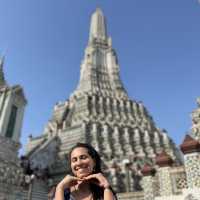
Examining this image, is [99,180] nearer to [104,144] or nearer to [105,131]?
[104,144]

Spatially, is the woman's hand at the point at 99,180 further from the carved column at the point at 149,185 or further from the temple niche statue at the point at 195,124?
the temple niche statue at the point at 195,124

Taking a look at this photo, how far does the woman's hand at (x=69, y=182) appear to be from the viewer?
196cm

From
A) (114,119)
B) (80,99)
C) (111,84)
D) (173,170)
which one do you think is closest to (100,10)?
(111,84)

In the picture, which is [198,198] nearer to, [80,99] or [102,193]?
[102,193]

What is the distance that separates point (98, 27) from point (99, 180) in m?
68.4

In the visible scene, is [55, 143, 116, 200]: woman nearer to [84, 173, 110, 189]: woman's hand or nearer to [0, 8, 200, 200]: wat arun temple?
[84, 173, 110, 189]: woman's hand

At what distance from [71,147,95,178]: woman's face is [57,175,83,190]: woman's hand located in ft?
0.20

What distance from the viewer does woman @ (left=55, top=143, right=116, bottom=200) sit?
6.29 feet

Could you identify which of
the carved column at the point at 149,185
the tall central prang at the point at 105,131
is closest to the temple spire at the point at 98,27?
the tall central prang at the point at 105,131

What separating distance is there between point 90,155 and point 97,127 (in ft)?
109

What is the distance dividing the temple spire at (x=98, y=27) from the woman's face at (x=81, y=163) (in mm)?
60961

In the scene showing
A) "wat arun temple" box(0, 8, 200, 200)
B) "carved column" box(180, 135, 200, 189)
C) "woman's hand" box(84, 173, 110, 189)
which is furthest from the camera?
"wat arun temple" box(0, 8, 200, 200)

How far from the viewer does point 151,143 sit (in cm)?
3422

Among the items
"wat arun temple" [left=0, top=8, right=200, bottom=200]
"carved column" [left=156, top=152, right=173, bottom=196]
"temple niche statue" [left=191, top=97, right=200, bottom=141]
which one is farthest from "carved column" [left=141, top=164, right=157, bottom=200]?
"temple niche statue" [left=191, top=97, right=200, bottom=141]
